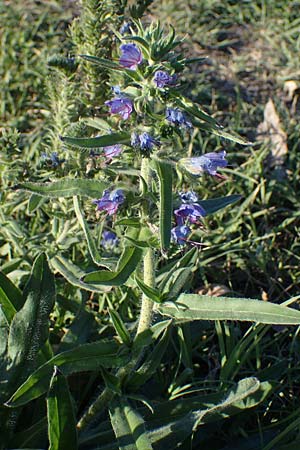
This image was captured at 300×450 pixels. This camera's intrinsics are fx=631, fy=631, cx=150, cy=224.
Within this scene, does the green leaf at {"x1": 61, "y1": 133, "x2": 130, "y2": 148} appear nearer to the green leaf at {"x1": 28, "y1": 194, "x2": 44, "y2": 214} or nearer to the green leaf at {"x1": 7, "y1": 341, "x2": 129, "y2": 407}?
the green leaf at {"x1": 28, "y1": 194, "x2": 44, "y2": 214}

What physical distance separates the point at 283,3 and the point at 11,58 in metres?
2.46

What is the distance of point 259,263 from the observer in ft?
12.4

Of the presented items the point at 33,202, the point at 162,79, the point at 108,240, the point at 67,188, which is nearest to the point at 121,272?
the point at 67,188

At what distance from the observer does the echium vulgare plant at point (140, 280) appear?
2.36m

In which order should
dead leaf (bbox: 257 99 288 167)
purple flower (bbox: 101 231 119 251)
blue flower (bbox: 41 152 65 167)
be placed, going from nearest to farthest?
blue flower (bbox: 41 152 65 167)
purple flower (bbox: 101 231 119 251)
dead leaf (bbox: 257 99 288 167)

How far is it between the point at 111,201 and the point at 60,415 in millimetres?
862

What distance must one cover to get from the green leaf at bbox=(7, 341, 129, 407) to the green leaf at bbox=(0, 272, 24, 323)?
397 mm

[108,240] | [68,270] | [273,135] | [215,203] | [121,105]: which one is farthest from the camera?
[273,135]

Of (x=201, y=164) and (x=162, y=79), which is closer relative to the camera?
(x=162, y=79)

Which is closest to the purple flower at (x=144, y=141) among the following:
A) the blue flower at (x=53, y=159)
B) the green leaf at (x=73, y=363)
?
the green leaf at (x=73, y=363)

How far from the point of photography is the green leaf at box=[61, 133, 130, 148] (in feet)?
7.58

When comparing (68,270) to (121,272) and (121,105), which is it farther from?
(121,105)

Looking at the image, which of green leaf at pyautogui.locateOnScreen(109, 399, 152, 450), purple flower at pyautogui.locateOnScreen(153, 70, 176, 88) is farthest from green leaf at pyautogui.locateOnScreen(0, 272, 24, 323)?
purple flower at pyautogui.locateOnScreen(153, 70, 176, 88)

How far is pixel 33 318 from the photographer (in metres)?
2.79
